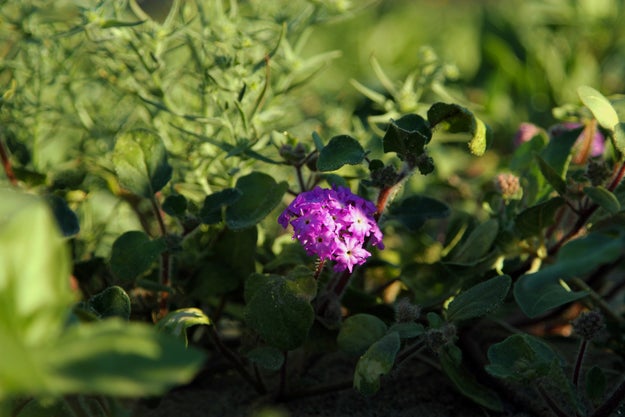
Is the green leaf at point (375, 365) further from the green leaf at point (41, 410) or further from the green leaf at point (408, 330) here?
the green leaf at point (41, 410)

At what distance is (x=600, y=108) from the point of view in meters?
1.41

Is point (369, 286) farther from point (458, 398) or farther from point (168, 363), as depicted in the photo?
point (168, 363)

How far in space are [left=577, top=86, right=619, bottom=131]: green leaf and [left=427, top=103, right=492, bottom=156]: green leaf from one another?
7.4 inches

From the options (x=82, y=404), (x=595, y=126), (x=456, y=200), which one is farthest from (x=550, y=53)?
(x=82, y=404)

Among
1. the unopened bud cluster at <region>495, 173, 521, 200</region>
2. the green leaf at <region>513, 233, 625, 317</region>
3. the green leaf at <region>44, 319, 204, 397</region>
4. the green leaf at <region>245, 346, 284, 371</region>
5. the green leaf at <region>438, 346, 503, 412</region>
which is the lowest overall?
the green leaf at <region>438, 346, 503, 412</region>

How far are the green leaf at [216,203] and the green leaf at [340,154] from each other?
0.22 meters

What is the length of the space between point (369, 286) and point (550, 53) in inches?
75.7

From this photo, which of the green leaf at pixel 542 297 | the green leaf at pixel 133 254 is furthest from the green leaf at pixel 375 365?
the green leaf at pixel 133 254

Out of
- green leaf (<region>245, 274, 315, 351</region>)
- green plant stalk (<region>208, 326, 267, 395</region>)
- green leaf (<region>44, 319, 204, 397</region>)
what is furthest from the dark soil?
green leaf (<region>44, 319, 204, 397</region>)

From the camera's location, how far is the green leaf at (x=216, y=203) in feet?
4.96

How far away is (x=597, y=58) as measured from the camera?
11.9 feet

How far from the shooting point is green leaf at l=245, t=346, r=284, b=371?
1.38 m

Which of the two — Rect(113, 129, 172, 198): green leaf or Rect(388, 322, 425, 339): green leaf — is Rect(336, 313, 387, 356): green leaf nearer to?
Rect(388, 322, 425, 339): green leaf

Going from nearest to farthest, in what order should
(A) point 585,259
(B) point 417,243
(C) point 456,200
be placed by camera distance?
(A) point 585,259
(B) point 417,243
(C) point 456,200
